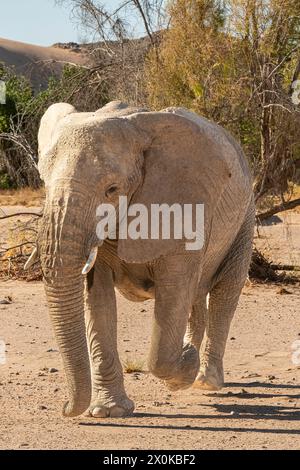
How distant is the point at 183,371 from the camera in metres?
7.43

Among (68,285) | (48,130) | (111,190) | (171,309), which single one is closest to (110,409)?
(171,309)

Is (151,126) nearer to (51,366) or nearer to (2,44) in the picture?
(51,366)

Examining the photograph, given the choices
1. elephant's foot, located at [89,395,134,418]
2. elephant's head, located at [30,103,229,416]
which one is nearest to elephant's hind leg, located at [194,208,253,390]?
elephant's foot, located at [89,395,134,418]

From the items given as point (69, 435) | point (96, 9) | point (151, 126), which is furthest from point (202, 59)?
point (69, 435)

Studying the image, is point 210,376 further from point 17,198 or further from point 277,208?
point 17,198

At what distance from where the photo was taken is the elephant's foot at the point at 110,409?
24.6 feet

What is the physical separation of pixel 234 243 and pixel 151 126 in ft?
6.10

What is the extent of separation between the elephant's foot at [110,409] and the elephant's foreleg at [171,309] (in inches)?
13.9

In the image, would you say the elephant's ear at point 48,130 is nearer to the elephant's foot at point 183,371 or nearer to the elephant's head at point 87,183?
the elephant's head at point 87,183

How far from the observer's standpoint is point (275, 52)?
13.2 metres

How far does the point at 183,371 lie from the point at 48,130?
1723 millimetres

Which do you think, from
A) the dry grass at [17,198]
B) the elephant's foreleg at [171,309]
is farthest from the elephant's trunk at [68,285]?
the dry grass at [17,198]

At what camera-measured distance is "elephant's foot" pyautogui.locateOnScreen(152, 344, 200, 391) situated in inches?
288

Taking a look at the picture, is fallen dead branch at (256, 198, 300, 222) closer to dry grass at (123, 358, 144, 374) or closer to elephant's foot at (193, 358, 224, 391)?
dry grass at (123, 358, 144, 374)
